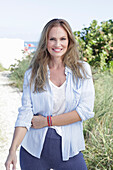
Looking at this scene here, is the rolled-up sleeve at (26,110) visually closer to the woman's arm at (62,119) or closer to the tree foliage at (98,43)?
the woman's arm at (62,119)

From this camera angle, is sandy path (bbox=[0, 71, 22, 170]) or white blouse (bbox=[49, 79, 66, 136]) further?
sandy path (bbox=[0, 71, 22, 170])

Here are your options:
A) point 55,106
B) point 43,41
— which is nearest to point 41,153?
point 55,106

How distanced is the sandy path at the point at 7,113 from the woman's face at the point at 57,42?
2031 mm

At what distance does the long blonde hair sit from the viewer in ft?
5.19

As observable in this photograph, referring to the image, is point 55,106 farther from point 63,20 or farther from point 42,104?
point 63,20

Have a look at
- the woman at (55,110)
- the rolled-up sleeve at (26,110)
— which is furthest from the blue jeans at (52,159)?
the rolled-up sleeve at (26,110)

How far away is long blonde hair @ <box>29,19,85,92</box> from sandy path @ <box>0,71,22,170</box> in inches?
74.8

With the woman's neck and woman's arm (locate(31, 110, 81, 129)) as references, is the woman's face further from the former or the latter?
woman's arm (locate(31, 110, 81, 129))

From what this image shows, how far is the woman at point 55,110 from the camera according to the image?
1538 millimetres

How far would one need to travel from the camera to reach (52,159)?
1553 mm

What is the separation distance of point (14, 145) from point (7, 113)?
387 cm

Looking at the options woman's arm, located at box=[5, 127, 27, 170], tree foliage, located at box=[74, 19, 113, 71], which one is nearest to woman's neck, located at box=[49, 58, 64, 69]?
woman's arm, located at box=[5, 127, 27, 170]

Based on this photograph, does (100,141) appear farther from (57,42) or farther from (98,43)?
(98,43)

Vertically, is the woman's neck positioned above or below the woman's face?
below
